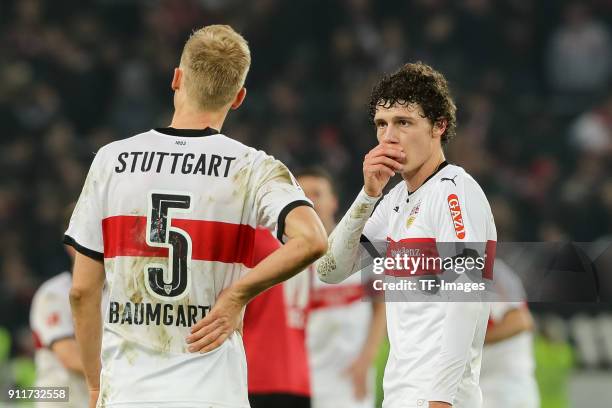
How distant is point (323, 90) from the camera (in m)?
15.3

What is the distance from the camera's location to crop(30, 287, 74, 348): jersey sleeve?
6.55 metres

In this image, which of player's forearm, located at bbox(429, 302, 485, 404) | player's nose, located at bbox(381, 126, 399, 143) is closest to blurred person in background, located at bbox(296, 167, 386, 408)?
player's nose, located at bbox(381, 126, 399, 143)

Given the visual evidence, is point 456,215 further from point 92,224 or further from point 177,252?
point 92,224

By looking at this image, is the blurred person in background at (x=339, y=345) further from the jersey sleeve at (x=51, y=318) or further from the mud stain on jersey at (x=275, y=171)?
the mud stain on jersey at (x=275, y=171)

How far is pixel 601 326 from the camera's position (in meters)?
10.2

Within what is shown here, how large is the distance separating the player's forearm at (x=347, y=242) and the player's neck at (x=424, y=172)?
0.18 m

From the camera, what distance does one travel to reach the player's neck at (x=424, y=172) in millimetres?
4480

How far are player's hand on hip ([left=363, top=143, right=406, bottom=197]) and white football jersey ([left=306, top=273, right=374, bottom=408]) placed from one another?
3672 mm

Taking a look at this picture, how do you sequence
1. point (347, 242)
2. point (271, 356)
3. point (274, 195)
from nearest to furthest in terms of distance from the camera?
1. point (274, 195)
2. point (347, 242)
3. point (271, 356)

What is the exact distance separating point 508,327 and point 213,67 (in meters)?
3.63

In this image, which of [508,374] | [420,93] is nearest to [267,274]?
[420,93]

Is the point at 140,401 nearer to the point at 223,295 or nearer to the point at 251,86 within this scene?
the point at 223,295


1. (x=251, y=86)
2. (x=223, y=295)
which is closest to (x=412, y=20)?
(x=251, y=86)

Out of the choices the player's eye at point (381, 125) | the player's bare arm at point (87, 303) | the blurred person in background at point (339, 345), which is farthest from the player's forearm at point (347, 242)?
the blurred person in background at point (339, 345)
